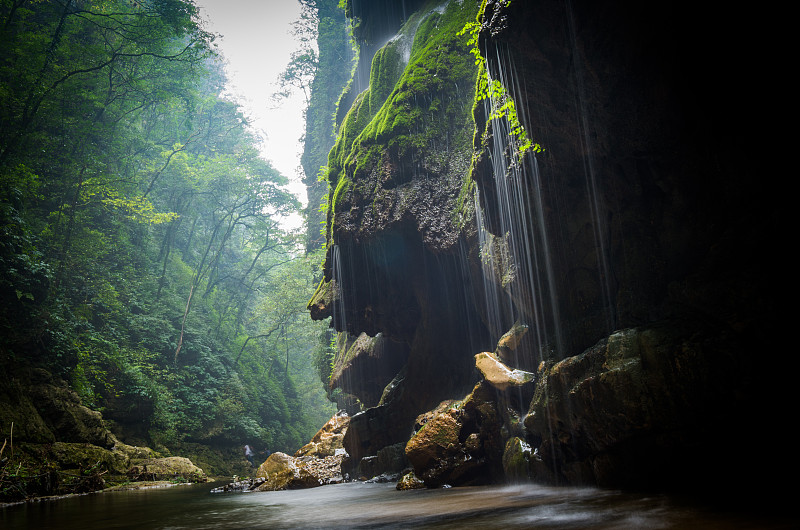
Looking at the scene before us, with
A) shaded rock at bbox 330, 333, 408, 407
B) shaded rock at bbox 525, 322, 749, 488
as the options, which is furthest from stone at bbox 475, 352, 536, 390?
shaded rock at bbox 330, 333, 408, 407

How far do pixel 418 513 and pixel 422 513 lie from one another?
0.06 meters

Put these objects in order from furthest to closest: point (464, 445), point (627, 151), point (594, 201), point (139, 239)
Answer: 1. point (139, 239)
2. point (464, 445)
3. point (594, 201)
4. point (627, 151)

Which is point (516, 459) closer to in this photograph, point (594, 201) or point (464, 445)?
point (464, 445)

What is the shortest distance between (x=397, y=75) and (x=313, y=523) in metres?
14.0

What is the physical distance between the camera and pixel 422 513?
518 cm

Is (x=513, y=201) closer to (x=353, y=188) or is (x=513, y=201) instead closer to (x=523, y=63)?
(x=523, y=63)

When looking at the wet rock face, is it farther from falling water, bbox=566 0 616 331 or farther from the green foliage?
the green foliage

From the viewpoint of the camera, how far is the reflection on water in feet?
12.0

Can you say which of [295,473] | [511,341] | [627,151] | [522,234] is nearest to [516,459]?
[511,341]

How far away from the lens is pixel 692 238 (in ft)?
18.0

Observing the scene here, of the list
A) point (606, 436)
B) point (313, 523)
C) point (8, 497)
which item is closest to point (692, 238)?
point (606, 436)

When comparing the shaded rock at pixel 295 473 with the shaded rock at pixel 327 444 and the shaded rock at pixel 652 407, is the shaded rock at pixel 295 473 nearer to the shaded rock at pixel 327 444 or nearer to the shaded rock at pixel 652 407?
the shaded rock at pixel 327 444

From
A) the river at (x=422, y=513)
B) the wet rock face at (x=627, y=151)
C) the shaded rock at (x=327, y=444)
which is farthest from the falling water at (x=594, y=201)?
the shaded rock at (x=327, y=444)

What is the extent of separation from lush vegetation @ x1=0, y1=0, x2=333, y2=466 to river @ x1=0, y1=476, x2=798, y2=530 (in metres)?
7.92
